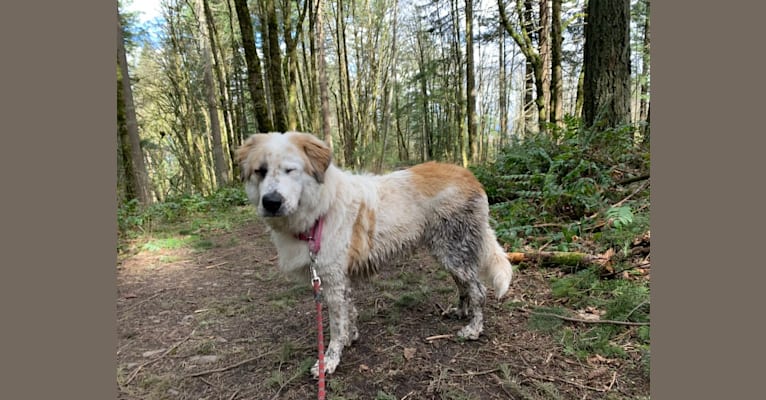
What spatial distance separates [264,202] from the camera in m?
2.52

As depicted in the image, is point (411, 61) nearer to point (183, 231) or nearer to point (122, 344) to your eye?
point (183, 231)

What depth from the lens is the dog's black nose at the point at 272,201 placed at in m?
2.52

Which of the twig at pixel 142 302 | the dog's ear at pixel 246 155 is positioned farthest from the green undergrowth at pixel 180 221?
the dog's ear at pixel 246 155

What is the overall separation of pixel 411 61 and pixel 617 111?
2234 centimetres

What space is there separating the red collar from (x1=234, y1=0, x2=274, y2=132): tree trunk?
7.57 meters

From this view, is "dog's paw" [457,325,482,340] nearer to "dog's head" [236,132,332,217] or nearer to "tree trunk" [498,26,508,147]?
"dog's head" [236,132,332,217]

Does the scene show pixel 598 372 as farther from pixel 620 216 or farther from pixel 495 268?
pixel 620 216

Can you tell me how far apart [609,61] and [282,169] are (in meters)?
6.64

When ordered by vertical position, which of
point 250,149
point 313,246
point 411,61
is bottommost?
point 313,246

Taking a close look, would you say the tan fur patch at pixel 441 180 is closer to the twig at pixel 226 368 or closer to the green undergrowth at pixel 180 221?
the twig at pixel 226 368

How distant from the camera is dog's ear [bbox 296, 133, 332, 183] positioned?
2855mm

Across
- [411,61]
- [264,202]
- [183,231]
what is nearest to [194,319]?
[264,202]

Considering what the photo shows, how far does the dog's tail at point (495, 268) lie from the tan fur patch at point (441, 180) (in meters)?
0.54

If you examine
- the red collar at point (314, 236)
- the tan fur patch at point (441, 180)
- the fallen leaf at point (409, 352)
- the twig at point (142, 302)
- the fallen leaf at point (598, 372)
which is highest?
the tan fur patch at point (441, 180)
